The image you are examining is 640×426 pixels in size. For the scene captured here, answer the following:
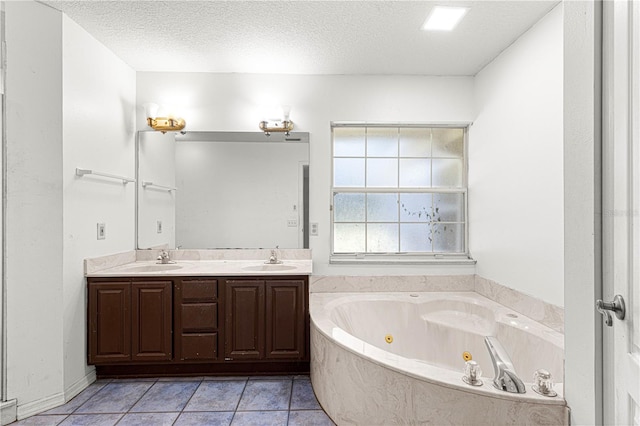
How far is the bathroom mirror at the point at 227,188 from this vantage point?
306 cm

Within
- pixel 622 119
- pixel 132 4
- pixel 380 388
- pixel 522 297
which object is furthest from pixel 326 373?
pixel 132 4

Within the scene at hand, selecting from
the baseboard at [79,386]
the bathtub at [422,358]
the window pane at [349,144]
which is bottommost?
the baseboard at [79,386]

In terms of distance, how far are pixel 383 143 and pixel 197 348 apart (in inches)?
91.1

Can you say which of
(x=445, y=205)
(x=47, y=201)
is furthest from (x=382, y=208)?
(x=47, y=201)

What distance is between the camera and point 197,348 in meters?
2.49

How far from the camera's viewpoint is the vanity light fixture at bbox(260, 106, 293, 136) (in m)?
2.96

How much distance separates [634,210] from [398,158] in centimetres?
225

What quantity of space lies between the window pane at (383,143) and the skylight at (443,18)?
1.01 metres

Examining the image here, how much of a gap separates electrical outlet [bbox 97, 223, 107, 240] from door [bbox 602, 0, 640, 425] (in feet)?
9.63

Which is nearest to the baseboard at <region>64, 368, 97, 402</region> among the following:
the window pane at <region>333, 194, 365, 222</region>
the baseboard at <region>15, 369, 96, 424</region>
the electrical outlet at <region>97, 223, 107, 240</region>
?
the baseboard at <region>15, 369, 96, 424</region>

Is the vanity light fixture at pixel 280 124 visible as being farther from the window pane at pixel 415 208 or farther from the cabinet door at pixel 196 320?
the cabinet door at pixel 196 320

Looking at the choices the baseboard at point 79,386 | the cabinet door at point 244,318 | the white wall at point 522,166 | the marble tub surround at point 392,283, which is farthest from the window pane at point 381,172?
the baseboard at point 79,386

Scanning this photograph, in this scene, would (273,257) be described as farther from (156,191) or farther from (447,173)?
(447,173)

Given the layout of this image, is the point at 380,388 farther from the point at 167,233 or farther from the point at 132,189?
the point at 132,189
